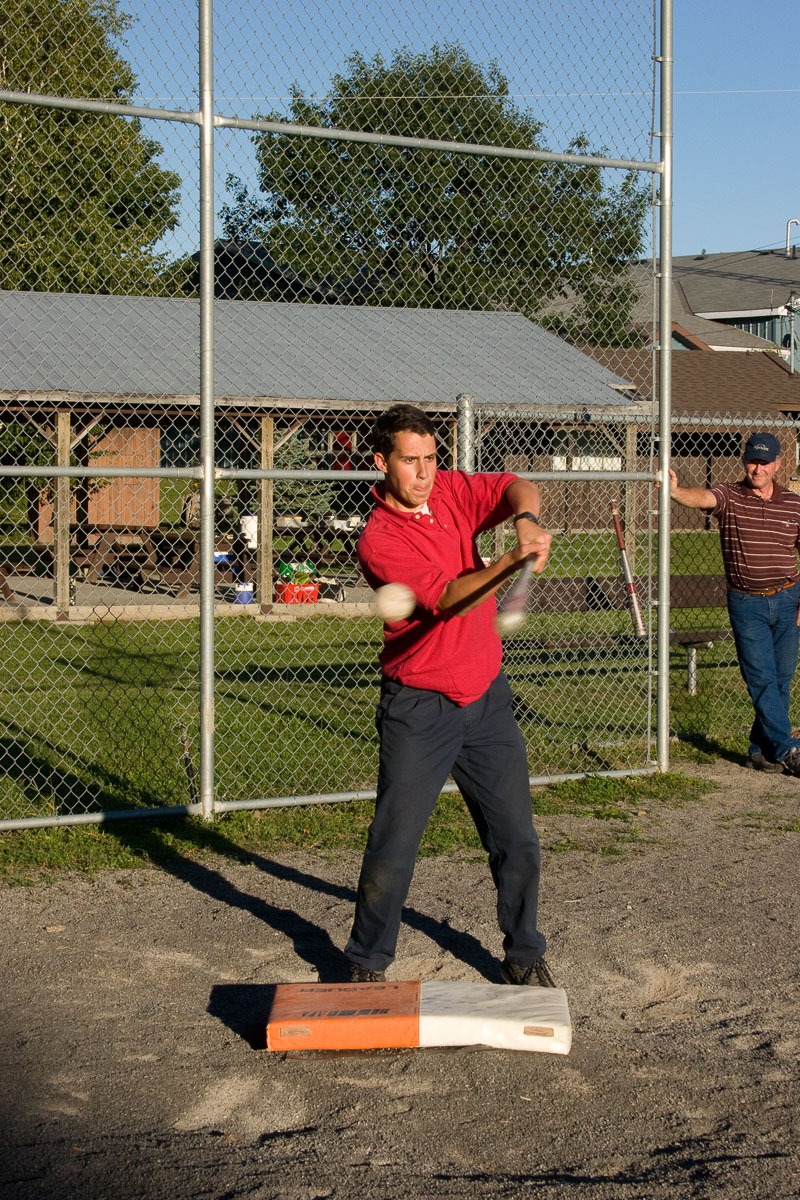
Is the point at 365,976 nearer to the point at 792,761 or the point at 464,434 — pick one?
the point at 464,434

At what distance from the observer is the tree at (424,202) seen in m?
8.16

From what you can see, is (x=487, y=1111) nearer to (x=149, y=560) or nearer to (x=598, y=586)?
(x=598, y=586)

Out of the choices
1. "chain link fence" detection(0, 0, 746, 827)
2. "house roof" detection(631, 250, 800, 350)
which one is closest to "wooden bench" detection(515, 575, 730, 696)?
"chain link fence" detection(0, 0, 746, 827)

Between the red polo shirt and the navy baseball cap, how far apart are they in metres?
3.75

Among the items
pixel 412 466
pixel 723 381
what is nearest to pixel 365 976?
pixel 412 466

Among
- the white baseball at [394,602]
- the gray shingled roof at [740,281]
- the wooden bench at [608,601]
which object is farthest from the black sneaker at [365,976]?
the gray shingled roof at [740,281]

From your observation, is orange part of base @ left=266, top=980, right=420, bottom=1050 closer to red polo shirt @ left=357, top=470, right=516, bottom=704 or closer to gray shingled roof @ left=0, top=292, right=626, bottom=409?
red polo shirt @ left=357, top=470, right=516, bottom=704

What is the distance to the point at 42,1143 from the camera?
3408 millimetres

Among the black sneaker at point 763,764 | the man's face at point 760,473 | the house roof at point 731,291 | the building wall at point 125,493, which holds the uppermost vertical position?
the house roof at point 731,291

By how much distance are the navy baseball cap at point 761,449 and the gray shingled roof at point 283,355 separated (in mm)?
9353

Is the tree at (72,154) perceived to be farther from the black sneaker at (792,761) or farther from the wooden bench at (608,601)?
the black sneaker at (792,761)

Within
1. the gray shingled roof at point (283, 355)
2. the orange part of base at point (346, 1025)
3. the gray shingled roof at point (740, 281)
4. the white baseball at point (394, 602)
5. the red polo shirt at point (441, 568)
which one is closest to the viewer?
the white baseball at point (394, 602)

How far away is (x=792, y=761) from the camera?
786 cm

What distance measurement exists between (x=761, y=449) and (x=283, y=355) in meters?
11.5
